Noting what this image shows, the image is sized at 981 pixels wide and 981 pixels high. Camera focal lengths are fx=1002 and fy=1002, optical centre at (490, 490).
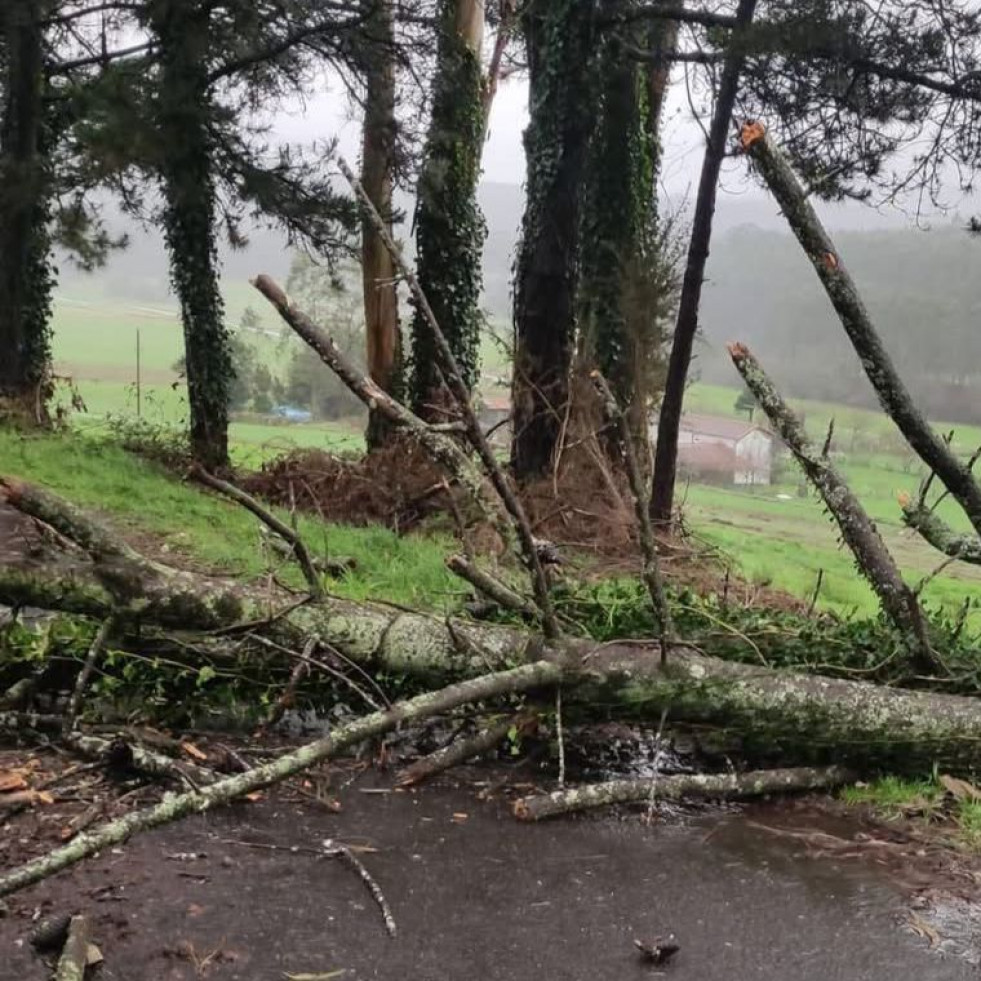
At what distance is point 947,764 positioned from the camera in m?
4.11

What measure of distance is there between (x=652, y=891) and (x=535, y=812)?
22.5 inches

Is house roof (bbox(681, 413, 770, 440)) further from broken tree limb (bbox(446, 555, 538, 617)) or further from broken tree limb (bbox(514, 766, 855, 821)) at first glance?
broken tree limb (bbox(514, 766, 855, 821))

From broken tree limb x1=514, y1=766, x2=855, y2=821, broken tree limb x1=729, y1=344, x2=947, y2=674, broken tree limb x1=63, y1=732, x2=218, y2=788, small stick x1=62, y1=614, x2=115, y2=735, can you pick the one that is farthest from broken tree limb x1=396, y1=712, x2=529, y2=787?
broken tree limb x1=729, y1=344, x2=947, y2=674

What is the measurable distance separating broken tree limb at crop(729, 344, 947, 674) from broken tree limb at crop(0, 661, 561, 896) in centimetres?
173

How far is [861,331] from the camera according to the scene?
4.48 metres

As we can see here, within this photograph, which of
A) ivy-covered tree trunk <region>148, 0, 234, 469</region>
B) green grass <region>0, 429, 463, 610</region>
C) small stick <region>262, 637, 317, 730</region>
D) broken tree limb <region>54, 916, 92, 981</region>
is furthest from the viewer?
ivy-covered tree trunk <region>148, 0, 234, 469</region>

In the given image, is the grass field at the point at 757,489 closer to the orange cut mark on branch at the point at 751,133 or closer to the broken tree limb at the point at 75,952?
the orange cut mark on branch at the point at 751,133

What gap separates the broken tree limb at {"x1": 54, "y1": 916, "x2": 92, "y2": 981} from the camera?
2408 mm

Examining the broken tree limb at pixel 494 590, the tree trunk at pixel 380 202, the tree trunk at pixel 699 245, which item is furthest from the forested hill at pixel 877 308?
the broken tree limb at pixel 494 590

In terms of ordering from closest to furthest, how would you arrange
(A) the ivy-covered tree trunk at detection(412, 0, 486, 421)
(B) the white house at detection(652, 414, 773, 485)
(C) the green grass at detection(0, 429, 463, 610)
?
1. (C) the green grass at detection(0, 429, 463, 610)
2. (A) the ivy-covered tree trunk at detection(412, 0, 486, 421)
3. (B) the white house at detection(652, 414, 773, 485)

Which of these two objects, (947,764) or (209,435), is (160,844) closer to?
(947,764)

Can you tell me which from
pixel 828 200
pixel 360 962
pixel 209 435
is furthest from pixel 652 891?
pixel 209 435

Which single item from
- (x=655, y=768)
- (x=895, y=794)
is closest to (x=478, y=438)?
(x=655, y=768)

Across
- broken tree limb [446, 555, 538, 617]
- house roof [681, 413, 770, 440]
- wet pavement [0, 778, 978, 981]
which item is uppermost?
house roof [681, 413, 770, 440]
